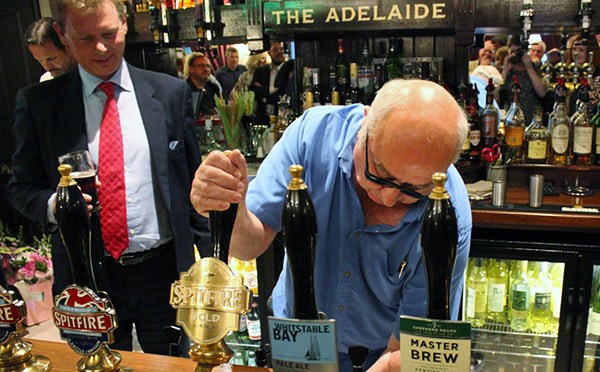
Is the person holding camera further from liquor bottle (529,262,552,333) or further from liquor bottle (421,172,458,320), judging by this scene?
liquor bottle (421,172,458,320)

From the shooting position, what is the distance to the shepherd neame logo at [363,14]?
9.18 ft

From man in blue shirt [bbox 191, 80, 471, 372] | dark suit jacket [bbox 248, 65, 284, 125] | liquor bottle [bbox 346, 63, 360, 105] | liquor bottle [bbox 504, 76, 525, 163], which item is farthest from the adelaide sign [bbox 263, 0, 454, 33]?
dark suit jacket [bbox 248, 65, 284, 125]

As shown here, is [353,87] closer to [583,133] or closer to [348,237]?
Result: [583,133]

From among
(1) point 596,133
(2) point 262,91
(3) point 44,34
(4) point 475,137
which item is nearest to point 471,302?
(4) point 475,137

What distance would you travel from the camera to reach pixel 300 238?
30.8 inches

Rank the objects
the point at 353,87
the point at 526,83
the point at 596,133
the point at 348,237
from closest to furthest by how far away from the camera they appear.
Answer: the point at 348,237 → the point at 596,133 → the point at 353,87 → the point at 526,83

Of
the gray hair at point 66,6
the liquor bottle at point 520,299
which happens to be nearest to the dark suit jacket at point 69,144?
the gray hair at point 66,6

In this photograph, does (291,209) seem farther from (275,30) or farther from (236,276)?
(275,30)

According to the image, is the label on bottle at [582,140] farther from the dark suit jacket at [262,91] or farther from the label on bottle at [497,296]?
the dark suit jacket at [262,91]

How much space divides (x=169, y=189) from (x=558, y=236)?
173 centimetres

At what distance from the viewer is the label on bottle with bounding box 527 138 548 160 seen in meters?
2.99

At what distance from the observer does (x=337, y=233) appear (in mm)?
1351

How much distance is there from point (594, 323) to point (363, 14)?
190 centimetres

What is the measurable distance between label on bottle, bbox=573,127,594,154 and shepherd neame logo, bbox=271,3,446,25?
2.99 ft
